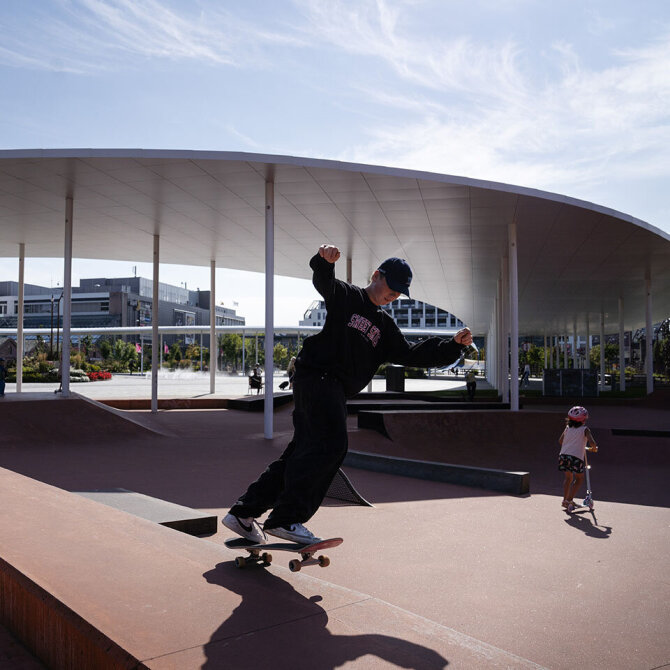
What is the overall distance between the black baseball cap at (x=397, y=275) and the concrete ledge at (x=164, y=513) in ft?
8.92

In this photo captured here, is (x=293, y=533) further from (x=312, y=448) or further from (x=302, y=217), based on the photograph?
(x=302, y=217)

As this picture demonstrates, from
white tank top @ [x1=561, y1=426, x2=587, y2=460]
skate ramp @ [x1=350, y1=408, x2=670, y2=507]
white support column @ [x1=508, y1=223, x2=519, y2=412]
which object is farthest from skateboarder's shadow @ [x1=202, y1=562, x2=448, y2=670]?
white support column @ [x1=508, y1=223, x2=519, y2=412]

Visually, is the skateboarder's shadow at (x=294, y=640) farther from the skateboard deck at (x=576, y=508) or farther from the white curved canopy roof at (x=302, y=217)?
the white curved canopy roof at (x=302, y=217)

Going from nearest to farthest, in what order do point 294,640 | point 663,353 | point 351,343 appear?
point 294,640 → point 351,343 → point 663,353

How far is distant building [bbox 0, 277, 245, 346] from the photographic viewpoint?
108m

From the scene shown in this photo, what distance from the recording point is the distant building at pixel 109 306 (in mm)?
108375

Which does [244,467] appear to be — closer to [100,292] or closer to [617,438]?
[617,438]

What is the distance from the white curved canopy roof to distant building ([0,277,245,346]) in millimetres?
88863

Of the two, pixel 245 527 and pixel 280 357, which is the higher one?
pixel 280 357

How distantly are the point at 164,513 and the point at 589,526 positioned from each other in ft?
14.3

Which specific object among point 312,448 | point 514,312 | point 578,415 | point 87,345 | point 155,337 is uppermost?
point 514,312

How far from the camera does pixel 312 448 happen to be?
3.19m

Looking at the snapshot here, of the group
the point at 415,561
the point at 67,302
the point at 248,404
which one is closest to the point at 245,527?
the point at 415,561

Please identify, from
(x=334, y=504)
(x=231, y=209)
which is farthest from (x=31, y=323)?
(x=334, y=504)
